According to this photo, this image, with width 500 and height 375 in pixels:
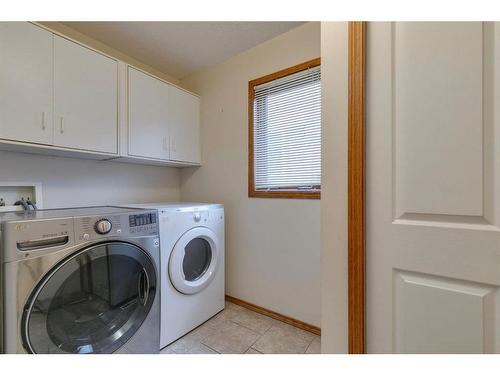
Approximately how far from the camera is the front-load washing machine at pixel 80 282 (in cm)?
88

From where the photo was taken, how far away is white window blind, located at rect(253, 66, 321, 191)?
5.28 ft

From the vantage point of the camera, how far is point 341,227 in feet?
2.68

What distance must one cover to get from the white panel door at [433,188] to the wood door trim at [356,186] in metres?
0.03

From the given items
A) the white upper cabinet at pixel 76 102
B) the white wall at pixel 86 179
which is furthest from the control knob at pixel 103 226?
the white wall at pixel 86 179

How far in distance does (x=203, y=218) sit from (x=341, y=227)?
1103 mm

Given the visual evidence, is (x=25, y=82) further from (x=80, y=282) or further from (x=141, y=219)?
(x=80, y=282)

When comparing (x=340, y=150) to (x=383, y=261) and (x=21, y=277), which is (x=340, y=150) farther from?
(x=21, y=277)

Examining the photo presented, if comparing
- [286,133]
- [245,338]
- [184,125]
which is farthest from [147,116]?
[245,338]

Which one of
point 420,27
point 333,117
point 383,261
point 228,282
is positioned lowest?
point 228,282

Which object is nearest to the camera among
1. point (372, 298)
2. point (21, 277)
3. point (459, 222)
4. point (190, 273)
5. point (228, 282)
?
point (459, 222)

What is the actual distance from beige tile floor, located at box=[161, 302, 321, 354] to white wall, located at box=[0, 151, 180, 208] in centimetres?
123

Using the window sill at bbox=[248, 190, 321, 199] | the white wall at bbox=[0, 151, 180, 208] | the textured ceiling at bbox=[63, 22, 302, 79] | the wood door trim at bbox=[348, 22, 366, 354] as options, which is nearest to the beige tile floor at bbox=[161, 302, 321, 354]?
the wood door trim at bbox=[348, 22, 366, 354]

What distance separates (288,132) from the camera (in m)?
1.73

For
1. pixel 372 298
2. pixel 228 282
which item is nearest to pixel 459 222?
pixel 372 298
